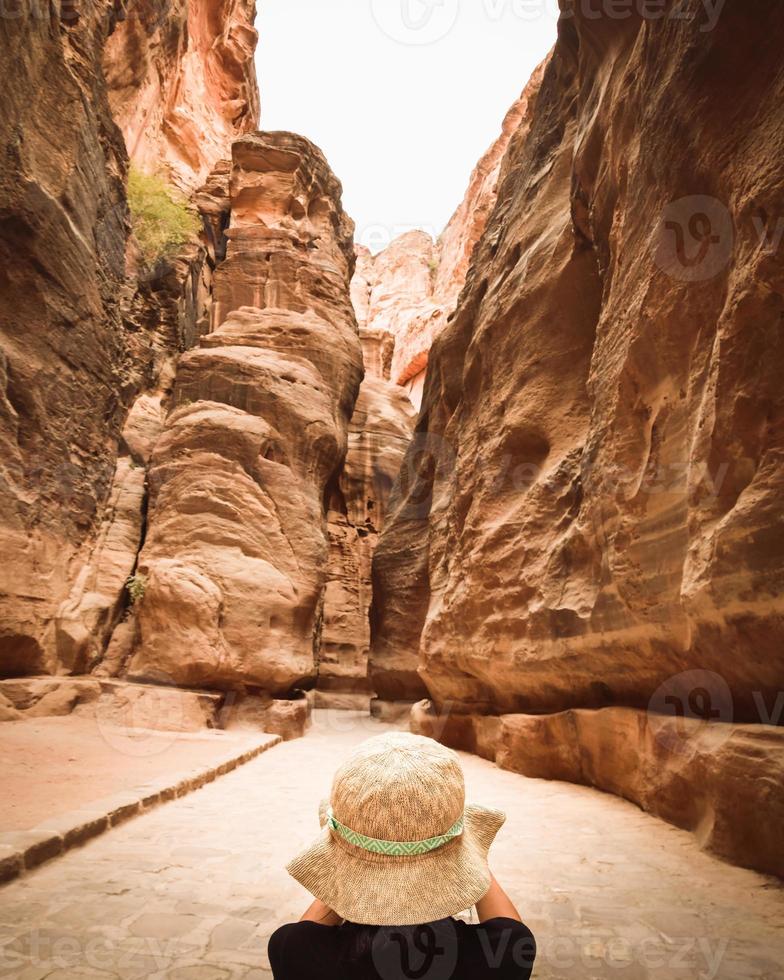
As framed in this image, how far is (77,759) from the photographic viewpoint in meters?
6.63

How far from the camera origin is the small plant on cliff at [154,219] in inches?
613

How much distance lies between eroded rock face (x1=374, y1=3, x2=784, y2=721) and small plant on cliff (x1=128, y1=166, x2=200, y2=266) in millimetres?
9165

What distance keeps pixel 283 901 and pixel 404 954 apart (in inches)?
82.6

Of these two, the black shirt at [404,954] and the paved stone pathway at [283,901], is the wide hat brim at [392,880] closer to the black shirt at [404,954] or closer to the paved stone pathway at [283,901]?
the black shirt at [404,954]

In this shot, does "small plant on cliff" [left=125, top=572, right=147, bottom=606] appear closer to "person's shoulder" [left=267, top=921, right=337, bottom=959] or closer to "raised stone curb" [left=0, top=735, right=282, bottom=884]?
"raised stone curb" [left=0, top=735, right=282, bottom=884]

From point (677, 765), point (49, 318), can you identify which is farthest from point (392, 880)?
point (49, 318)

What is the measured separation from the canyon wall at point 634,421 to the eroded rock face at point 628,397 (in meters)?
0.02

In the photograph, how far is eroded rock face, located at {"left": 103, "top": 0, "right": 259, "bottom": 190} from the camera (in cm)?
1562

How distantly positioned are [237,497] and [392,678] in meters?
5.07

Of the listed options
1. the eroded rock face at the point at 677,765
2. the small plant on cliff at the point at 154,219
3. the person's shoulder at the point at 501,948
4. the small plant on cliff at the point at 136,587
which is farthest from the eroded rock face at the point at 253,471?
the person's shoulder at the point at 501,948

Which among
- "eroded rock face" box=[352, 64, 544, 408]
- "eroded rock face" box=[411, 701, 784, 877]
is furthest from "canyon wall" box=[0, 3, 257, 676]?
"eroded rock face" box=[352, 64, 544, 408]

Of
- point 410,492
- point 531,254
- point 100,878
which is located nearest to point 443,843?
point 100,878

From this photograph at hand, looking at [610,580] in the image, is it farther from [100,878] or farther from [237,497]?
[237,497]

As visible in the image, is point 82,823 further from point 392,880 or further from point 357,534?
point 357,534
